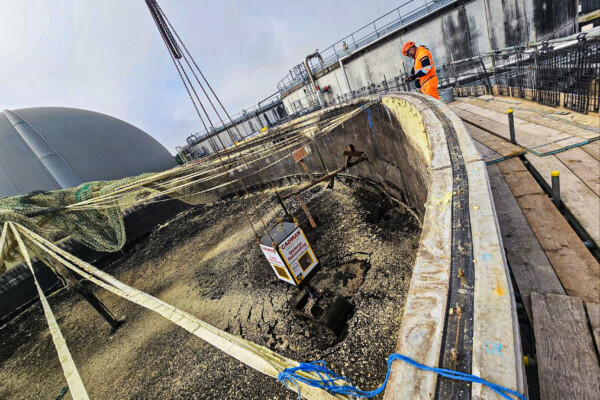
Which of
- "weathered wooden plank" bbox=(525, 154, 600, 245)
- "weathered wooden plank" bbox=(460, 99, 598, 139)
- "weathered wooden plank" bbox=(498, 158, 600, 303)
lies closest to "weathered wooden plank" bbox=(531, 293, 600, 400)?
"weathered wooden plank" bbox=(498, 158, 600, 303)

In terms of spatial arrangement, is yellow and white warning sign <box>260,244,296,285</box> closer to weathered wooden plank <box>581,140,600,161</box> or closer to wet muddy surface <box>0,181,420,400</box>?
wet muddy surface <box>0,181,420,400</box>

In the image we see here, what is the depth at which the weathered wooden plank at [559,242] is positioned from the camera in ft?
6.27

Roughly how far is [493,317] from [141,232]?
19.8 metres

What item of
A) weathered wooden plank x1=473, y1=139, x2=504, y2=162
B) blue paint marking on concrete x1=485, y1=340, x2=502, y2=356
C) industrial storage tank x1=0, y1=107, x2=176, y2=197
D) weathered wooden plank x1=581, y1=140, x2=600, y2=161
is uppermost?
industrial storage tank x1=0, y1=107, x2=176, y2=197

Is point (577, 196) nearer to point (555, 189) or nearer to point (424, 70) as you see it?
point (555, 189)

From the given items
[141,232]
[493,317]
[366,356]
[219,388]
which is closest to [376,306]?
[366,356]

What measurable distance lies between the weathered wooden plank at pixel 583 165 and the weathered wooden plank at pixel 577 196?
5cm

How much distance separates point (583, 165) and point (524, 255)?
2282mm

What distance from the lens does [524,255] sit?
2252 mm

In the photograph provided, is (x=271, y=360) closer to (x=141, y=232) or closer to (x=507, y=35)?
(x=141, y=232)

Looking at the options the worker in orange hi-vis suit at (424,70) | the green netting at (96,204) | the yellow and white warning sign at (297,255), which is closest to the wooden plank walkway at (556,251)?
the worker in orange hi-vis suit at (424,70)

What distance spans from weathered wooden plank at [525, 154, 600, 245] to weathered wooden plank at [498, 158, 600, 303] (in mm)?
145

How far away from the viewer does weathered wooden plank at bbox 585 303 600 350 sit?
1.54 m

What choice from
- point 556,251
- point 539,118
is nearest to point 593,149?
point 539,118
